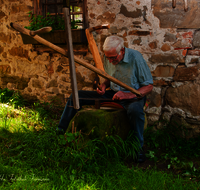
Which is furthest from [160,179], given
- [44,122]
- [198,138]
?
[44,122]

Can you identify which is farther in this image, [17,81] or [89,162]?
[17,81]

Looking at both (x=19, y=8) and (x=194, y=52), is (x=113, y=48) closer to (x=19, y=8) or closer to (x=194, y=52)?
(x=194, y=52)

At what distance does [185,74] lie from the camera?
2.83 m

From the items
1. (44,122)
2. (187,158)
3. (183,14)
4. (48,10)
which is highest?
(48,10)

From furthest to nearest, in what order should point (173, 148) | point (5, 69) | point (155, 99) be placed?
point (5, 69)
point (155, 99)
point (173, 148)

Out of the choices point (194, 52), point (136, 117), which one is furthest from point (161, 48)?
point (136, 117)

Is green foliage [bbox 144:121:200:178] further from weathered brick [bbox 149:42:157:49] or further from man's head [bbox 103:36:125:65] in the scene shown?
man's head [bbox 103:36:125:65]

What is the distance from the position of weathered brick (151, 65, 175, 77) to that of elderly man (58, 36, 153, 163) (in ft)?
1.57

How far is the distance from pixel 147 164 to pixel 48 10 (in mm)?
3138

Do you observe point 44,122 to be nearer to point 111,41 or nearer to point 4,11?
point 111,41

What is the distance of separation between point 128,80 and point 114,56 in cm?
39

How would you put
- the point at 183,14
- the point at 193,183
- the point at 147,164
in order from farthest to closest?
the point at 183,14
the point at 147,164
the point at 193,183

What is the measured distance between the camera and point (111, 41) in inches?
93.0

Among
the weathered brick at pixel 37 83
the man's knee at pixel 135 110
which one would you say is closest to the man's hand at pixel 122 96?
the man's knee at pixel 135 110
